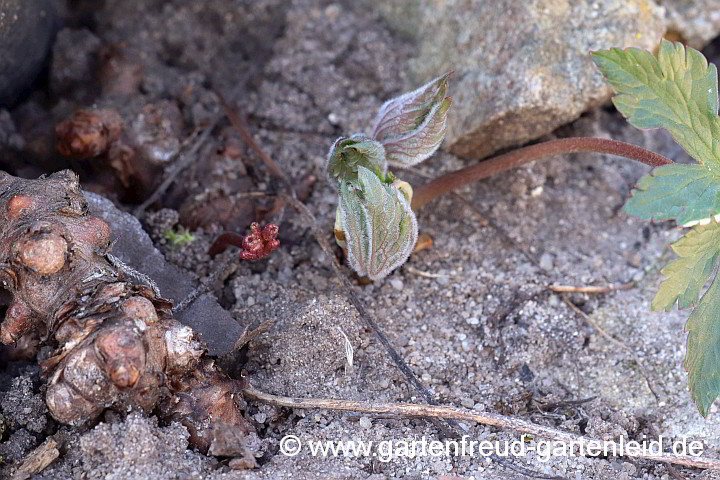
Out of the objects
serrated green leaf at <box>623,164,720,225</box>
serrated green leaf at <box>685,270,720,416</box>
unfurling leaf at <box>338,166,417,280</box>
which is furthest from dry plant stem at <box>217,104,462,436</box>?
serrated green leaf at <box>623,164,720,225</box>

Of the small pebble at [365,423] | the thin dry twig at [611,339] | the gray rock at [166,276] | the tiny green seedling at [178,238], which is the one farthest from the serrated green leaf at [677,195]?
the tiny green seedling at [178,238]

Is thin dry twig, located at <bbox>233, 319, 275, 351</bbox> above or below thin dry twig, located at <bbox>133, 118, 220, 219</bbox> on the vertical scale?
below

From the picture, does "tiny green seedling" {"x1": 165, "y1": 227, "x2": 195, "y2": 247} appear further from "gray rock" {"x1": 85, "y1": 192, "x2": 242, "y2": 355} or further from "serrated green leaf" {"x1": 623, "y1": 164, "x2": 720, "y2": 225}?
"serrated green leaf" {"x1": 623, "y1": 164, "x2": 720, "y2": 225}

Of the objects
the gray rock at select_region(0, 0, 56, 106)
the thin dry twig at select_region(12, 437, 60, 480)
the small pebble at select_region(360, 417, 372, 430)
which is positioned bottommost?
the small pebble at select_region(360, 417, 372, 430)

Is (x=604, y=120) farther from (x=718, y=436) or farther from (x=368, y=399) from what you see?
(x=368, y=399)

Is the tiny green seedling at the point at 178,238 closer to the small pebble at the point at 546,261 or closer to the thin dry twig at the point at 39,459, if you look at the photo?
the thin dry twig at the point at 39,459

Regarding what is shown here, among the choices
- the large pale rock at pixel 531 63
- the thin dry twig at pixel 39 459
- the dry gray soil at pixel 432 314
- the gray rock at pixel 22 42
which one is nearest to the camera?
the thin dry twig at pixel 39 459
